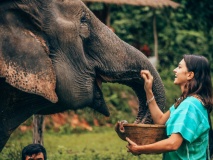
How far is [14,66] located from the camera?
5.66 meters

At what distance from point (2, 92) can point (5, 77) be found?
300 mm

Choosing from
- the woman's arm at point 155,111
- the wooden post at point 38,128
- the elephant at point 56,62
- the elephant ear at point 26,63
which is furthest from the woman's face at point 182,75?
the wooden post at point 38,128

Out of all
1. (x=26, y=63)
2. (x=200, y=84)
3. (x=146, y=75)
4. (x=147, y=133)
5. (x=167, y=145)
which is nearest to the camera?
(x=167, y=145)

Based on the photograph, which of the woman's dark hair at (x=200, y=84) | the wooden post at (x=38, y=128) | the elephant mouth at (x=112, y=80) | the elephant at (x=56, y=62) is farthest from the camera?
the wooden post at (x=38, y=128)

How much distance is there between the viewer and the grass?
9789 mm

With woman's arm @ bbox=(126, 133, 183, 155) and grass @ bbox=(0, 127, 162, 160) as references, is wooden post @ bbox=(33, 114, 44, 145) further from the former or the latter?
woman's arm @ bbox=(126, 133, 183, 155)

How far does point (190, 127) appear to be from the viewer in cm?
534

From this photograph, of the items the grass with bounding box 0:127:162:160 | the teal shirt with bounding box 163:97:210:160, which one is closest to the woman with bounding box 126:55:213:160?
the teal shirt with bounding box 163:97:210:160

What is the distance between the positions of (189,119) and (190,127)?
0.17ft

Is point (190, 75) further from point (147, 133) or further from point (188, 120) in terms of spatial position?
point (147, 133)

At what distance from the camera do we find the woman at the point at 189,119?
534 centimetres

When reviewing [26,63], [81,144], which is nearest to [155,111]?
[26,63]

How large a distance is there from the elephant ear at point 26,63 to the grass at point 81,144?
352 cm

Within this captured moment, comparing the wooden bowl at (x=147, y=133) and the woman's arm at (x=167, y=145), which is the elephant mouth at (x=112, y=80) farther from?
the woman's arm at (x=167, y=145)
